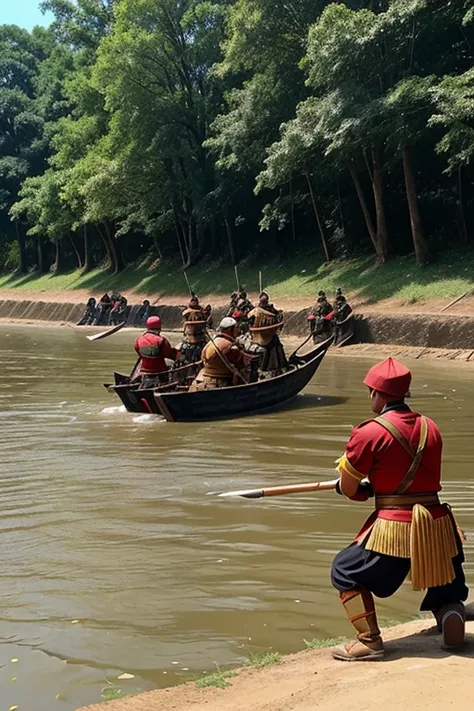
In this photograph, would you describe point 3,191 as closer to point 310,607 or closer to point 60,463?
point 60,463

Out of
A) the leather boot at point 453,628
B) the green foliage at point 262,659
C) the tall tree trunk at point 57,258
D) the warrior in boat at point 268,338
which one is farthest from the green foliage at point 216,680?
the tall tree trunk at point 57,258

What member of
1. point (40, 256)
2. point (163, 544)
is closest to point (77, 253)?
point (40, 256)

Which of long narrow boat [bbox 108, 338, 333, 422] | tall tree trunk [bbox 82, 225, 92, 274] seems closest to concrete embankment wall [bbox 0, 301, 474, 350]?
long narrow boat [bbox 108, 338, 333, 422]

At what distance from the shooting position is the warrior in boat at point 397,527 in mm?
4645

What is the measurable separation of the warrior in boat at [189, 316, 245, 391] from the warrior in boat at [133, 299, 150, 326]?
23.5m

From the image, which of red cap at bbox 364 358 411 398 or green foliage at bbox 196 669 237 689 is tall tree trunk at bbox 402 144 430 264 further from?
green foliage at bbox 196 669 237 689

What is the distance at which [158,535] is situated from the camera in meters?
7.74

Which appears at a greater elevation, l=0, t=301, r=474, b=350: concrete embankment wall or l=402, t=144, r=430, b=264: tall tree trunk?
l=402, t=144, r=430, b=264: tall tree trunk

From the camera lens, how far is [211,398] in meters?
14.3

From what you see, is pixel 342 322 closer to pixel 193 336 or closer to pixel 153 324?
pixel 193 336

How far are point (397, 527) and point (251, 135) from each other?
107ft

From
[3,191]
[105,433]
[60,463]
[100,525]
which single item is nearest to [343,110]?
[105,433]

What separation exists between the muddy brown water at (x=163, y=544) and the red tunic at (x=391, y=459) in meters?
1.38

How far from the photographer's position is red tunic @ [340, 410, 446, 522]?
4676 mm
